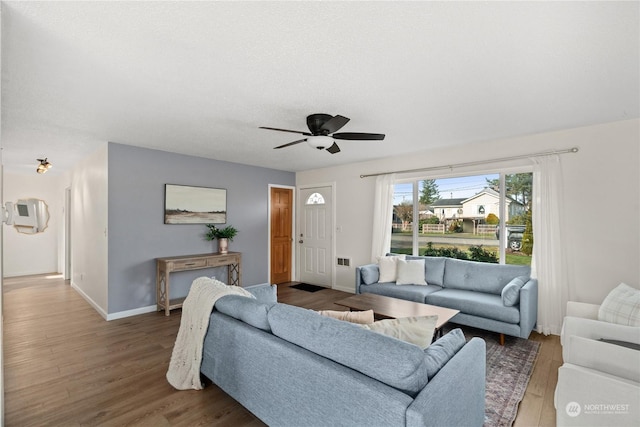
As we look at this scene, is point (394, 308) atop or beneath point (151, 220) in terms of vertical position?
beneath

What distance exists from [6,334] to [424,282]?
5.23 meters

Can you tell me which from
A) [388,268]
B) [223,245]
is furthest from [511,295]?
[223,245]

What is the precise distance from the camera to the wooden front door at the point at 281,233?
20.7 feet

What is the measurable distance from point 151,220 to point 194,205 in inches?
27.1

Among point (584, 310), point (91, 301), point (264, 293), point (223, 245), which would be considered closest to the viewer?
point (584, 310)

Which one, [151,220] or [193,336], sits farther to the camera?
[151,220]

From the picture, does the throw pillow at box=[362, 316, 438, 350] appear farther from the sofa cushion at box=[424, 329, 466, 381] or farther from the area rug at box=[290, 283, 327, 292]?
the area rug at box=[290, 283, 327, 292]

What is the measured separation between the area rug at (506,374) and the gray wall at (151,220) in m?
4.12

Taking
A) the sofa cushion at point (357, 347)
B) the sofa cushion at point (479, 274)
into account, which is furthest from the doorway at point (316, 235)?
the sofa cushion at point (357, 347)

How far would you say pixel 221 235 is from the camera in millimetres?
5094

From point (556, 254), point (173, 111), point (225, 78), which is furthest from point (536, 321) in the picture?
point (173, 111)

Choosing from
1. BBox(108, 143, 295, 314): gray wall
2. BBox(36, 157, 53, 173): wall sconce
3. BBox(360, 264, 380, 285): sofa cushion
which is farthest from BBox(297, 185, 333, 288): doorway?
BBox(36, 157, 53, 173): wall sconce

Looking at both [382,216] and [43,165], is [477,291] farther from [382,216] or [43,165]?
[43,165]

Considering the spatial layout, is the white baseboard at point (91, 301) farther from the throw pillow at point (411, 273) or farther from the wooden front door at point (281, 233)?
the throw pillow at point (411, 273)
